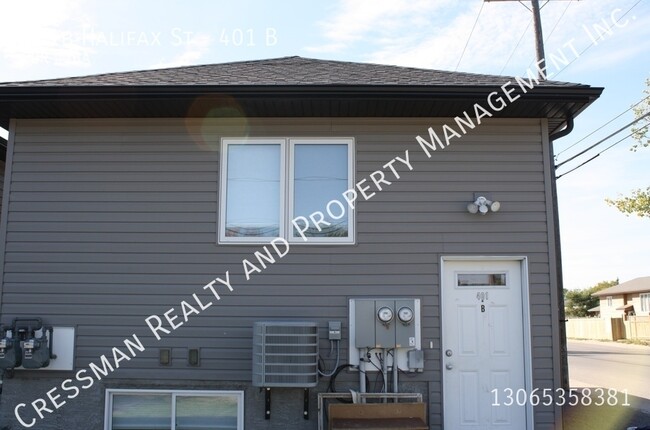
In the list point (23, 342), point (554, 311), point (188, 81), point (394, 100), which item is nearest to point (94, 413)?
point (23, 342)

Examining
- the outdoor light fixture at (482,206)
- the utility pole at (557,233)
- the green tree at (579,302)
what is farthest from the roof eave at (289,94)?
the green tree at (579,302)

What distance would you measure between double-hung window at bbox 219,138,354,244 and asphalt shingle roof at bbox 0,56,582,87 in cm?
63

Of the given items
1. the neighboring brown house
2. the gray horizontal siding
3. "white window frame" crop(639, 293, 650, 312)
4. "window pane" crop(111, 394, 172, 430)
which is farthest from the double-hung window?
"white window frame" crop(639, 293, 650, 312)

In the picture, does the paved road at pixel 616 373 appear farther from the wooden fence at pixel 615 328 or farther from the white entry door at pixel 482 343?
the wooden fence at pixel 615 328

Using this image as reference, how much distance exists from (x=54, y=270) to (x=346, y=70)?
3886mm

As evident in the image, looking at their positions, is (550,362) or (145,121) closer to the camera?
(550,362)

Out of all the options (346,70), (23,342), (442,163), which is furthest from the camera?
(346,70)

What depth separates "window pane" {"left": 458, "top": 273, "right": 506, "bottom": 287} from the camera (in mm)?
5633

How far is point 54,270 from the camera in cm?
562

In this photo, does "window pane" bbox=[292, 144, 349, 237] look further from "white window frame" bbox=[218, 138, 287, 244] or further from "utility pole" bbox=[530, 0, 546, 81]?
"utility pole" bbox=[530, 0, 546, 81]

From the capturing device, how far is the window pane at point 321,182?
563 cm

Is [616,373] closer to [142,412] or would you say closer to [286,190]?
[286,190]

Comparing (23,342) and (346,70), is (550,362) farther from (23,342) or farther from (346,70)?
(23,342)

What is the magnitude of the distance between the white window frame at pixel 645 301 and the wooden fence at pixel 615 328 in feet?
12.7
